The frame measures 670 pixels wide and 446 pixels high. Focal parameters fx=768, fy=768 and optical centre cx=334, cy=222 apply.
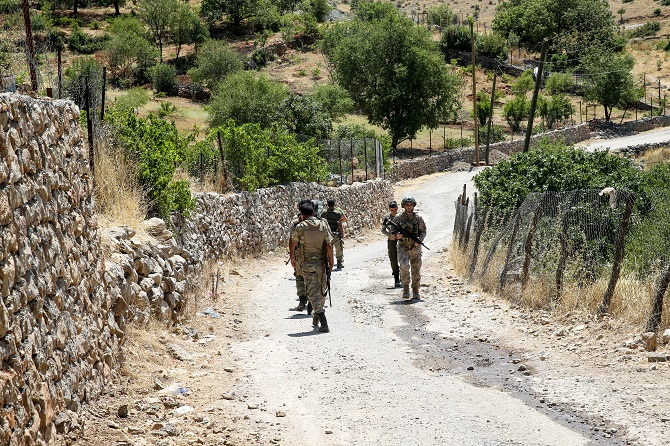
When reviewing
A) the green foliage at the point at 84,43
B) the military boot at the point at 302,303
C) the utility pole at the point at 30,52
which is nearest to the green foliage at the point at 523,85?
the green foliage at the point at 84,43

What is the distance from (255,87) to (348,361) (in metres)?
33.4

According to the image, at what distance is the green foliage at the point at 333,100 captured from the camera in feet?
168

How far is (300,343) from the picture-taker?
10375 millimetres

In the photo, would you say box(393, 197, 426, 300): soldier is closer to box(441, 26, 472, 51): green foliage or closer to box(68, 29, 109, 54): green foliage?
box(68, 29, 109, 54): green foliage

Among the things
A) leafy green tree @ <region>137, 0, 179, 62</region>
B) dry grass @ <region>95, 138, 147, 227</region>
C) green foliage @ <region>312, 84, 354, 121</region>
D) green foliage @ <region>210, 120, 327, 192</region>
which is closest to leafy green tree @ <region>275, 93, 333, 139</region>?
green foliage @ <region>210, 120, 327, 192</region>

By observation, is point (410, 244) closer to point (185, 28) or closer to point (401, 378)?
point (401, 378)

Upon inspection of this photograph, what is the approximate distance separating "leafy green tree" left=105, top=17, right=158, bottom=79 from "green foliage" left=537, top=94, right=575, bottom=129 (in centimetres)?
3390

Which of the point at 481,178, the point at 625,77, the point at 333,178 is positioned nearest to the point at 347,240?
the point at 333,178

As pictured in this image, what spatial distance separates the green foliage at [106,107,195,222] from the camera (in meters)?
13.3

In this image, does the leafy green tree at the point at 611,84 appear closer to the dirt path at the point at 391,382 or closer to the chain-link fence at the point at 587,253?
the chain-link fence at the point at 587,253

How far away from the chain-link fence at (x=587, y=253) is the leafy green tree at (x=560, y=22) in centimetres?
8001

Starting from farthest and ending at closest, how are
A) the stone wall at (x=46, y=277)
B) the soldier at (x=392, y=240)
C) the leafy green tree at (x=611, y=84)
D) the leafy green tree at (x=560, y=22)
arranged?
1. the leafy green tree at (x=560, y=22)
2. the leafy green tree at (x=611, y=84)
3. the soldier at (x=392, y=240)
4. the stone wall at (x=46, y=277)

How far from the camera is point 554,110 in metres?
65.9

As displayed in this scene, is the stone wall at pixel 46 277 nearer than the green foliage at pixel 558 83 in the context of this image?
Yes
